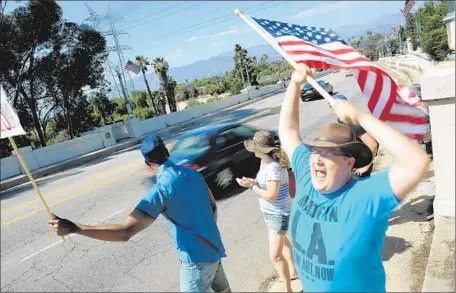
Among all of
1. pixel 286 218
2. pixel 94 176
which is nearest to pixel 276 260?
pixel 286 218

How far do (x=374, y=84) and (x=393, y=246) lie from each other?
2.09 m

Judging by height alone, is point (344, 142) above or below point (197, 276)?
above

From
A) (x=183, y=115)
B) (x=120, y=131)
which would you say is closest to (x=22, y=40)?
(x=120, y=131)

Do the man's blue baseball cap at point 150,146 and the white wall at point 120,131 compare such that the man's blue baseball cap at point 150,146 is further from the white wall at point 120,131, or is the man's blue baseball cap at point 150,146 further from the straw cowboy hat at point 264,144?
the white wall at point 120,131

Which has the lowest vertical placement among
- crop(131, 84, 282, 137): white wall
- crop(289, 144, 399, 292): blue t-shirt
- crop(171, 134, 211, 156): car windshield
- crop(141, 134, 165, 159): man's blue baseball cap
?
crop(131, 84, 282, 137): white wall

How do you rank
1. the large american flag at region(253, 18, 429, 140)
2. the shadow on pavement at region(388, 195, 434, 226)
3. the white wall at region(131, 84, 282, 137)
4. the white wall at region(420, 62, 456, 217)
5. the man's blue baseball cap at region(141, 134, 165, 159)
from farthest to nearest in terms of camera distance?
the white wall at region(131, 84, 282, 137), the shadow on pavement at region(388, 195, 434, 226), the white wall at region(420, 62, 456, 217), the large american flag at region(253, 18, 429, 140), the man's blue baseball cap at region(141, 134, 165, 159)

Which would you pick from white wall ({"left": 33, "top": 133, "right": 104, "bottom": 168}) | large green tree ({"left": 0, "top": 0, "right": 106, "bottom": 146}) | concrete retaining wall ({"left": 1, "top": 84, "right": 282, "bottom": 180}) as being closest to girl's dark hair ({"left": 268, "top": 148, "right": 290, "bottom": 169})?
large green tree ({"left": 0, "top": 0, "right": 106, "bottom": 146})

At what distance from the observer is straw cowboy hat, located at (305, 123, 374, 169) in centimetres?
183

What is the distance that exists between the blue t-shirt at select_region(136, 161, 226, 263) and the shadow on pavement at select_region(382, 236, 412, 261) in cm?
211

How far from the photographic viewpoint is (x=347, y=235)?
1.74 meters

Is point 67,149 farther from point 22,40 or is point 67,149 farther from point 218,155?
point 218,155

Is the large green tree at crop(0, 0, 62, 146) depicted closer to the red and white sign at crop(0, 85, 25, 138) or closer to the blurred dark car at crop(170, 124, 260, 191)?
the blurred dark car at crop(170, 124, 260, 191)

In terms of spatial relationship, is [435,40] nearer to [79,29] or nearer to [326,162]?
[79,29]

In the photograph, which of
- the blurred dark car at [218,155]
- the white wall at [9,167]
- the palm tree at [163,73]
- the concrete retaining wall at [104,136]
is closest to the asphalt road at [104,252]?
the white wall at [9,167]
